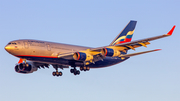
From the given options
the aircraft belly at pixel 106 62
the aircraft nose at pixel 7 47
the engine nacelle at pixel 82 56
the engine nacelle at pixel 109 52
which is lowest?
the aircraft belly at pixel 106 62

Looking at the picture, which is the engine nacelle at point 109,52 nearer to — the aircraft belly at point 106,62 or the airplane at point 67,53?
the airplane at point 67,53

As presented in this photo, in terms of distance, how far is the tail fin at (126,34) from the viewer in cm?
6825

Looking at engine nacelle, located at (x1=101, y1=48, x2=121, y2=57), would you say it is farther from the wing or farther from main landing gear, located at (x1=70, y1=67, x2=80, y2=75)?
main landing gear, located at (x1=70, y1=67, x2=80, y2=75)

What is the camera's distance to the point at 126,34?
6950 cm

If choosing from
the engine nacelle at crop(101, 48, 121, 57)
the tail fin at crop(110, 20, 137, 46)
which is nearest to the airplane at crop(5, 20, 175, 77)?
the engine nacelle at crop(101, 48, 121, 57)

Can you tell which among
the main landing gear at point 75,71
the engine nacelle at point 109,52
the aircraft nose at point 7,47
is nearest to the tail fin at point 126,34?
the main landing gear at point 75,71

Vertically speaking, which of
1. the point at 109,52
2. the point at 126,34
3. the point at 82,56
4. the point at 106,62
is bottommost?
the point at 106,62

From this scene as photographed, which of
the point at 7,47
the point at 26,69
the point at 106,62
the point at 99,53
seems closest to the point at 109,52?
the point at 99,53

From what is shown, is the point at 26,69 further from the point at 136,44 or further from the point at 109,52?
the point at 136,44

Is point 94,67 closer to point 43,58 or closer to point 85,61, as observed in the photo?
point 85,61

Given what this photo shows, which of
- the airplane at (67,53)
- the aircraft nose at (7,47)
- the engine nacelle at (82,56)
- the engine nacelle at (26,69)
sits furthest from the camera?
the engine nacelle at (26,69)

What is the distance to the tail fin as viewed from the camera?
224ft

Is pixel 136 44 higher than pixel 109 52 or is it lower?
higher

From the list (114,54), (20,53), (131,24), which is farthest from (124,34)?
(20,53)
